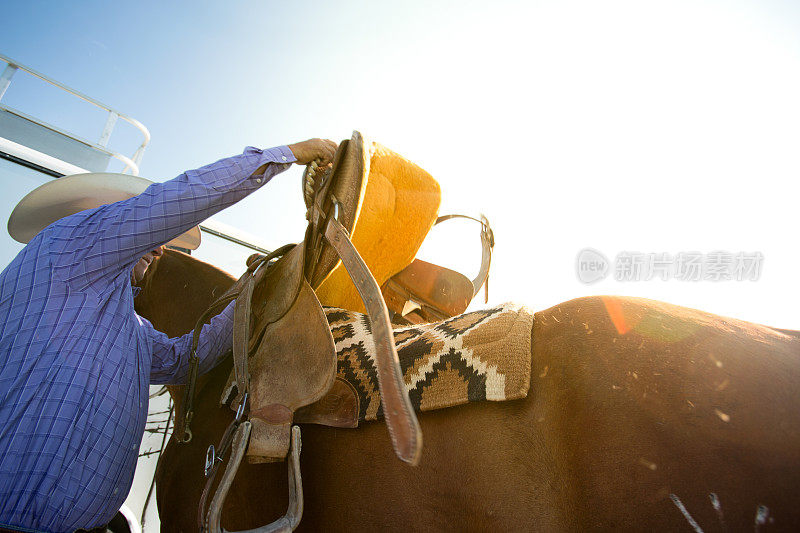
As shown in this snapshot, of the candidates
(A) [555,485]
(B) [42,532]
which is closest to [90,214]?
(B) [42,532]

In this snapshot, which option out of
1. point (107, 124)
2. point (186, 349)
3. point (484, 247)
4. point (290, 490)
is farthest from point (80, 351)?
point (107, 124)

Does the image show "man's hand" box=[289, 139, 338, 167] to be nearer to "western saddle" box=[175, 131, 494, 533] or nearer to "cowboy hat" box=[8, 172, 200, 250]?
"western saddle" box=[175, 131, 494, 533]

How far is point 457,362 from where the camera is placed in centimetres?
82

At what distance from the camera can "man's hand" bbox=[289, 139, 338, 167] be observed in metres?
1.11

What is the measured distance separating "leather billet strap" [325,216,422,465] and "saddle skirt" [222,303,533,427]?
220 mm

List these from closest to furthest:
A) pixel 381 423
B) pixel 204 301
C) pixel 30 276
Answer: pixel 381 423 → pixel 30 276 → pixel 204 301

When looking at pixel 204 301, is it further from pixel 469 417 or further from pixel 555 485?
pixel 555 485

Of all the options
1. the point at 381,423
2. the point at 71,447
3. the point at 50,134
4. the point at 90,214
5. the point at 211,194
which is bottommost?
the point at 71,447

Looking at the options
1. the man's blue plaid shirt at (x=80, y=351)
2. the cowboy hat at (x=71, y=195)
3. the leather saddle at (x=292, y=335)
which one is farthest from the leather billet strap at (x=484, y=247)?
the cowboy hat at (x=71, y=195)

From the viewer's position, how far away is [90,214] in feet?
3.43

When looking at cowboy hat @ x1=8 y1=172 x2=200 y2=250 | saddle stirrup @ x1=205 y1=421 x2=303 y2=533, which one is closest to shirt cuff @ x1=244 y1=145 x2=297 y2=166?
saddle stirrup @ x1=205 y1=421 x2=303 y2=533

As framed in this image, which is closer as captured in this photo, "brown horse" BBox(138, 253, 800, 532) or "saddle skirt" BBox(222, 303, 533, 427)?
"brown horse" BBox(138, 253, 800, 532)

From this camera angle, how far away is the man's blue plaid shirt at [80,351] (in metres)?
0.89

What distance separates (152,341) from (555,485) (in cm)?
133
